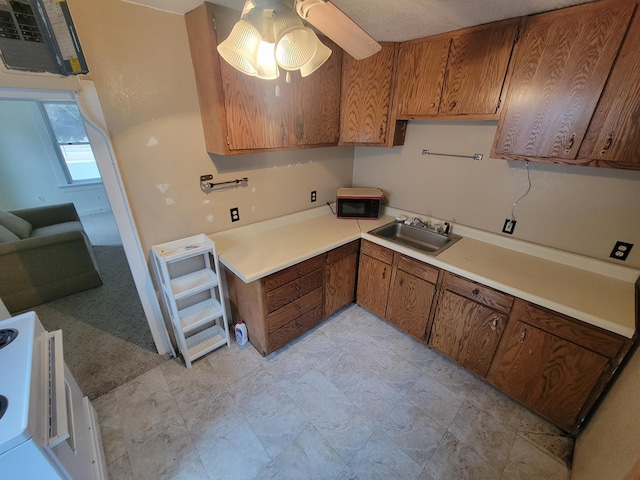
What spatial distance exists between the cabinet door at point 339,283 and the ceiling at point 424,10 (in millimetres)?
1641

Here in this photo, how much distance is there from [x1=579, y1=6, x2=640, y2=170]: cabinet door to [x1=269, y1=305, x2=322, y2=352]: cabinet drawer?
2015 millimetres

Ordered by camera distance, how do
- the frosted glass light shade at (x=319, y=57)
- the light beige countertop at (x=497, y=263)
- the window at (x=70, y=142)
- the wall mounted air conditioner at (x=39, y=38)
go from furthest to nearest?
the window at (x=70, y=142), the light beige countertop at (x=497, y=263), the wall mounted air conditioner at (x=39, y=38), the frosted glass light shade at (x=319, y=57)

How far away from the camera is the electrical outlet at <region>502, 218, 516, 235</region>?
6.46 ft

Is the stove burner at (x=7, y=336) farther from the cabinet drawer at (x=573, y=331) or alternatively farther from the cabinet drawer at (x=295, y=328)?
the cabinet drawer at (x=573, y=331)

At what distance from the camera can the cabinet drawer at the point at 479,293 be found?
161 centimetres

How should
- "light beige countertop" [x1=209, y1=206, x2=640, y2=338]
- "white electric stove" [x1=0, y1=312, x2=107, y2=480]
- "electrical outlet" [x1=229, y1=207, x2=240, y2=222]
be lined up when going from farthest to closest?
1. "electrical outlet" [x1=229, y1=207, x2=240, y2=222]
2. "light beige countertop" [x1=209, y1=206, x2=640, y2=338]
3. "white electric stove" [x1=0, y1=312, x2=107, y2=480]

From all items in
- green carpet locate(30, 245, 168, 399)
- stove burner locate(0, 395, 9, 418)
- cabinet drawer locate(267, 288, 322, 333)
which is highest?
stove burner locate(0, 395, 9, 418)

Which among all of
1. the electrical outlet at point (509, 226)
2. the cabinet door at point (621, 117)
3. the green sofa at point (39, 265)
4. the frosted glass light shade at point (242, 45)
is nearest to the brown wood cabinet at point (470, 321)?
the electrical outlet at point (509, 226)

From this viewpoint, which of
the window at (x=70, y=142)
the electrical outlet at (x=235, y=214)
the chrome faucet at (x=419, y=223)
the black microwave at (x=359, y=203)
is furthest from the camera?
the window at (x=70, y=142)

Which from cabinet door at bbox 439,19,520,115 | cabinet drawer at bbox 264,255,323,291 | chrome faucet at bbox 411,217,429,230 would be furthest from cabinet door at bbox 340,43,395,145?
cabinet drawer at bbox 264,255,323,291

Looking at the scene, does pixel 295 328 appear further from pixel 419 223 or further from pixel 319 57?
pixel 319 57

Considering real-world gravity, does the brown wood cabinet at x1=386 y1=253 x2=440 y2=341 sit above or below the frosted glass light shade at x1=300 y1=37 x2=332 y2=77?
below

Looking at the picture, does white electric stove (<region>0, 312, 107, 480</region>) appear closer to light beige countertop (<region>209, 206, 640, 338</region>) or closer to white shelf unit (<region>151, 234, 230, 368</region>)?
white shelf unit (<region>151, 234, 230, 368</region>)

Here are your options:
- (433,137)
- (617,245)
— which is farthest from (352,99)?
(617,245)
